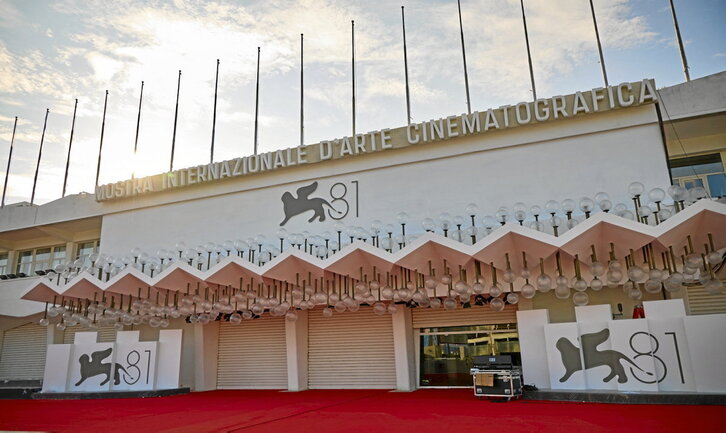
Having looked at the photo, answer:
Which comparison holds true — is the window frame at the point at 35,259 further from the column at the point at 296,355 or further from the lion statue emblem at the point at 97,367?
the column at the point at 296,355

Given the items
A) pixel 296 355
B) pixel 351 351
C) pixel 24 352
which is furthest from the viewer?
pixel 24 352

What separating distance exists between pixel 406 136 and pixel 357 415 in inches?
303

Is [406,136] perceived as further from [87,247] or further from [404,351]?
[87,247]

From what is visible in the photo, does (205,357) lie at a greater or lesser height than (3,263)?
lesser

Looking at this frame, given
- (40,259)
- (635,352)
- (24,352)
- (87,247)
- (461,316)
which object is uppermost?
(87,247)

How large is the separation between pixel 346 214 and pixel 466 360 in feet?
17.0

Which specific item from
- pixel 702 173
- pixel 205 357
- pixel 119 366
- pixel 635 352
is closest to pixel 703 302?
pixel 702 173

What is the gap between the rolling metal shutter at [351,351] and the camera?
13.7 m

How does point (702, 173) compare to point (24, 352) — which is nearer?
point (702, 173)

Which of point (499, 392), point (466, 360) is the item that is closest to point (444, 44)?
point (466, 360)

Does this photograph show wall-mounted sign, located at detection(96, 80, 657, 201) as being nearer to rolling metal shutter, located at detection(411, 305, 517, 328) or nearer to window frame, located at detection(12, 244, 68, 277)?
rolling metal shutter, located at detection(411, 305, 517, 328)

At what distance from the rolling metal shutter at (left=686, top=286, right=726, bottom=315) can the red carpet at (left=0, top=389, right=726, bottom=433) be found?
16.8ft

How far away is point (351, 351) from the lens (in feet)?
46.4

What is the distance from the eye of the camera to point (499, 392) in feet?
31.9
